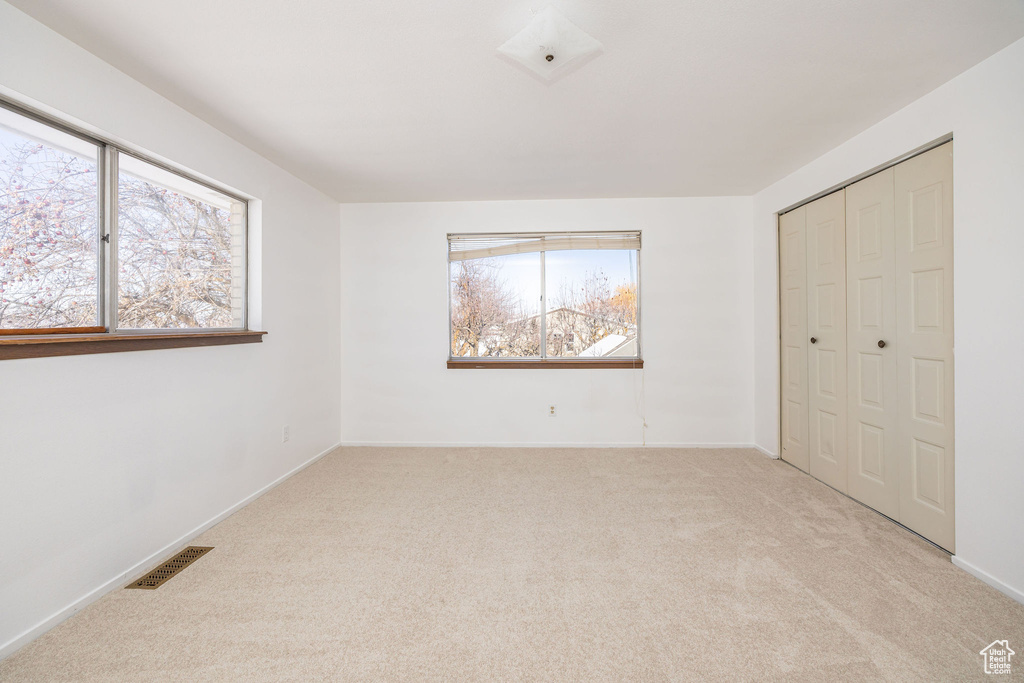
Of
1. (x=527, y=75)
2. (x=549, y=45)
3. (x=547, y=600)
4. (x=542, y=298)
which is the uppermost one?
(x=527, y=75)

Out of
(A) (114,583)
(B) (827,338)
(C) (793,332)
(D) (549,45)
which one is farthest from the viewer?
(C) (793,332)

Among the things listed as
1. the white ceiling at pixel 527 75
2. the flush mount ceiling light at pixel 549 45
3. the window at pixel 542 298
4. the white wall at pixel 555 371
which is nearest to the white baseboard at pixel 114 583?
the white wall at pixel 555 371

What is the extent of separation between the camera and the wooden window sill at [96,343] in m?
1.52

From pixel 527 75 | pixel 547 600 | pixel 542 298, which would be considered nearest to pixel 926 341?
pixel 547 600

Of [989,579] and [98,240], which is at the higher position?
[98,240]

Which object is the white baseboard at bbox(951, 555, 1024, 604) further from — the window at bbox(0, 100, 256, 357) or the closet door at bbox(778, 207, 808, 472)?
the window at bbox(0, 100, 256, 357)

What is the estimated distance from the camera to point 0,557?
1496 mm

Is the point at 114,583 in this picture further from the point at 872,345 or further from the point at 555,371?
the point at 872,345

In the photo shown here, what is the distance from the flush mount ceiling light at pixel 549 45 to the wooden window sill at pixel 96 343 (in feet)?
7.10

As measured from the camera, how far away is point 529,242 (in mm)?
4129

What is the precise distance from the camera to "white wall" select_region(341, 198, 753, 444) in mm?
4027

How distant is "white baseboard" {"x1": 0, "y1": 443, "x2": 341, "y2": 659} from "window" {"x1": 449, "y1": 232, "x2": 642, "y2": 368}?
2.14 meters

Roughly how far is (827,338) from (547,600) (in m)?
2.82

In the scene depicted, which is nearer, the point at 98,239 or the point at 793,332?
the point at 98,239
